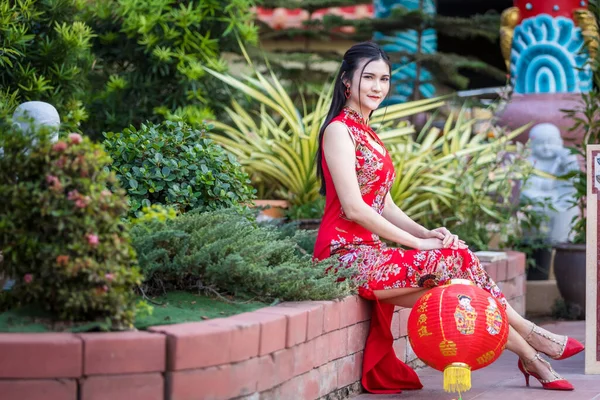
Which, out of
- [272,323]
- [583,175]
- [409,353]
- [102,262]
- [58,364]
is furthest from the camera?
[583,175]

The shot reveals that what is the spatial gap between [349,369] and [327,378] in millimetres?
235

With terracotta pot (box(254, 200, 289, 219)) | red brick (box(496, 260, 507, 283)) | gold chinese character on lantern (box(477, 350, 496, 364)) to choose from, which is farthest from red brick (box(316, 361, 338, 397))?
terracotta pot (box(254, 200, 289, 219))

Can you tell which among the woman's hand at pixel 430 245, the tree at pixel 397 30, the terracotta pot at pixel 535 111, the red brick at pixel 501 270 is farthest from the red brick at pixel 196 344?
the tree at pixel 397 30

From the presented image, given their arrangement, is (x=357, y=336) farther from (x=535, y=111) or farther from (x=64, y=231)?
(x=535, y=111)

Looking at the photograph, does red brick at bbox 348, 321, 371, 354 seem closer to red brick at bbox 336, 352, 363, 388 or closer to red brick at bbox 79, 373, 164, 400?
red brick at bbox 336, 352, 363, 388

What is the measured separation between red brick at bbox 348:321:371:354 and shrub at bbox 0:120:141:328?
1.22 meters

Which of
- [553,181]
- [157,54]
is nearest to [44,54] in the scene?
[157,54]

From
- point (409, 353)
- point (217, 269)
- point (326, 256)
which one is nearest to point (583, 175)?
point (409, 353)

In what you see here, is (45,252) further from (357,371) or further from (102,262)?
(357,371)

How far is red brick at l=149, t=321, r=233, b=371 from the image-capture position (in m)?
2.69

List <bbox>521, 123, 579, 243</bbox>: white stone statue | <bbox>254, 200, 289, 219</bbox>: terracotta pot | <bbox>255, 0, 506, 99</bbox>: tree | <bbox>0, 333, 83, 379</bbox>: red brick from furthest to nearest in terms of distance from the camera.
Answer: <bbox>255, 0, 506, 99</bbox>: tree → <bbox>521, 123, 579, 243</bbox>: white stone statue → <bbox>254, 200, 289, 219</bbox>: terracotta pot → <bbox>0, 333, 83, 379</bbox>: red brick

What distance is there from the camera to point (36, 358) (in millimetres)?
2578

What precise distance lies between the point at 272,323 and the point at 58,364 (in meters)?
0.74

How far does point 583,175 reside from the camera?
20.5 ft
